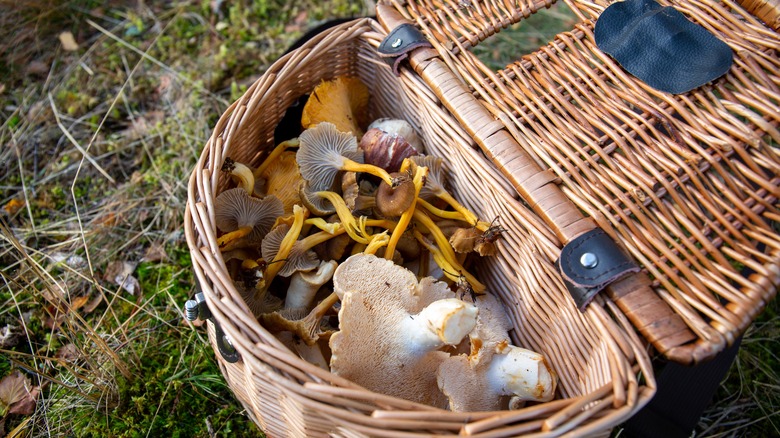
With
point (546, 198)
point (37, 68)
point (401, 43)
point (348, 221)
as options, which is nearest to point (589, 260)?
point (546, 198)

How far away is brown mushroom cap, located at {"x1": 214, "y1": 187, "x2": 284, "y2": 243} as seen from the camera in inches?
58.6

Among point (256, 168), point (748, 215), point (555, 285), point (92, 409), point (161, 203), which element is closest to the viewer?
point (748, 215)

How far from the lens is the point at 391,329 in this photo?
1.32 meters

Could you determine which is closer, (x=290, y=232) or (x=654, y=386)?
(x=654, y=386)

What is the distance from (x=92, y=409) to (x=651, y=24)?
6.36 ft

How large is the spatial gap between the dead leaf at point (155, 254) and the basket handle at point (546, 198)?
1.20 m

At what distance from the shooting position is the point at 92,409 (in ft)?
5.54

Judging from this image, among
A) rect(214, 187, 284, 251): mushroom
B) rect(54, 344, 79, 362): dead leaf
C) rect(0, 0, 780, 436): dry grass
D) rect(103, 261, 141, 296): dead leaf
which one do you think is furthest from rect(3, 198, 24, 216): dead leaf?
rect(214, 187, 284, 251): mushroom

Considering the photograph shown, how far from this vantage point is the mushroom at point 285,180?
5.63 ft

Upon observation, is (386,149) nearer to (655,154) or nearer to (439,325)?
(439,325)

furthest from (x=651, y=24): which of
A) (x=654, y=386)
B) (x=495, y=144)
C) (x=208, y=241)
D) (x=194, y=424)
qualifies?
(x=194, y=424)

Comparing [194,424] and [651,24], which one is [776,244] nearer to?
[651,24]

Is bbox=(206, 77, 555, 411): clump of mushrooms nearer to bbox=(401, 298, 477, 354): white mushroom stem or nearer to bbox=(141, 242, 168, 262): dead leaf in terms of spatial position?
bbox=(401, 298, 477, 354): white mushroom stem

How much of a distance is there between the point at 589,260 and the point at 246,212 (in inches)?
36.0
